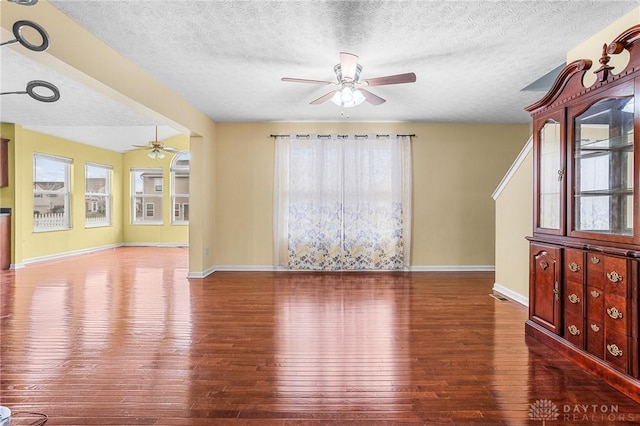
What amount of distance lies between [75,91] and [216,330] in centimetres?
379

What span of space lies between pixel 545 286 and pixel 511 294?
161 cm

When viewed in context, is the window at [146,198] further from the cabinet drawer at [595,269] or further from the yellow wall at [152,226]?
the cabinet drawer at [595,269]

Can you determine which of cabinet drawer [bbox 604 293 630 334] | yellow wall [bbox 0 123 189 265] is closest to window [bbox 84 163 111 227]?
yellow wall [bbox 0 123 189 265]

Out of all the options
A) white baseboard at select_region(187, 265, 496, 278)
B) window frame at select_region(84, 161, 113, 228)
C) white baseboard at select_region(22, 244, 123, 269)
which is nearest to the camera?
white baseboard at select_region(187, 265, 496, 278)

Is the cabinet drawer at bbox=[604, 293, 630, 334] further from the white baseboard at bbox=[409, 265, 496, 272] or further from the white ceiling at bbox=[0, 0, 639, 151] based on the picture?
the white baseboard at bbox=[409, 265, 496, 272]

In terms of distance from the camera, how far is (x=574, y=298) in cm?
260

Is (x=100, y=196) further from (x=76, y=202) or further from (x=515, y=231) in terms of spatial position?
(x=515, y=231)

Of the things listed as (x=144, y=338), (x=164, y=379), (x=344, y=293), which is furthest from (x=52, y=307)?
(x=344, y=293)

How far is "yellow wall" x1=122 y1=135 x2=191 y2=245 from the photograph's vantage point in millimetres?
9750

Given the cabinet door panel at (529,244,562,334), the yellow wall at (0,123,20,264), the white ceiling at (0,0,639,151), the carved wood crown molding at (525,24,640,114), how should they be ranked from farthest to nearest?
the yellow wall at (0,123,20,264), the cabinet door panel at (529,244,562,334), the white ceiling at (0,0,639,151), the carved wood crown molding at (525,24,640,114)

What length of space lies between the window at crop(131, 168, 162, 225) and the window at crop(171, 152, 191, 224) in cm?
38

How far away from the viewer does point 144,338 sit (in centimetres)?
308

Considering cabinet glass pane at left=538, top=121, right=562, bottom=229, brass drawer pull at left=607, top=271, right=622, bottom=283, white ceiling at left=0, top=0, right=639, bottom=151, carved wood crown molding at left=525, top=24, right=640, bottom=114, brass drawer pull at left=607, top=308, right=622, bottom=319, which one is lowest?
brass drawer pull at left=607, top=308, right=622, bottom=319

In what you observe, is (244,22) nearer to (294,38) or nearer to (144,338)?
(294,38)
